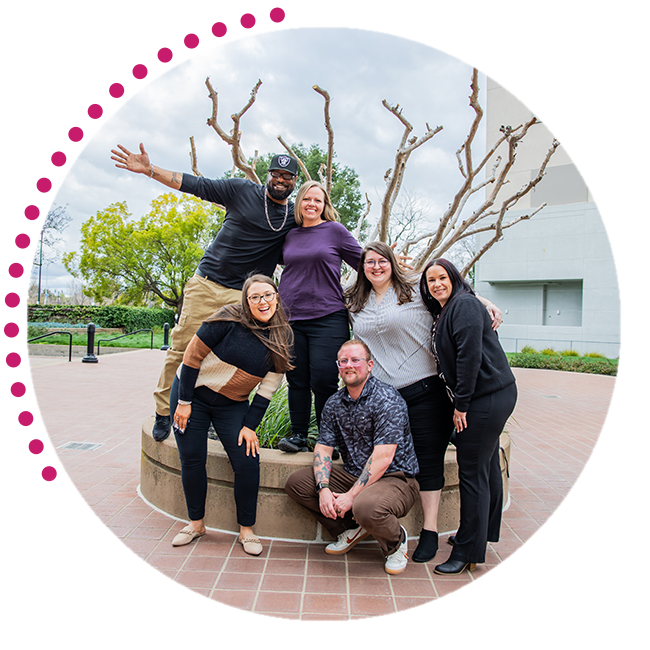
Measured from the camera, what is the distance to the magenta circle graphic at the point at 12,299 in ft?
6.01

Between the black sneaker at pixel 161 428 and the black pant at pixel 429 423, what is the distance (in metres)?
1.73

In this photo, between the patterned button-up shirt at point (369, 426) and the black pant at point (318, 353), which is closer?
the patterned button-up shirt at point (369, 426)

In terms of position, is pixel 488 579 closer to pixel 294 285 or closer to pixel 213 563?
pixel 213 563

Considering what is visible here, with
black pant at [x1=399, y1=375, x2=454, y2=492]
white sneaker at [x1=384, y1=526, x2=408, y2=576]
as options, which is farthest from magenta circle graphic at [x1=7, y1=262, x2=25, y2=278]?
white sneaker at [x1=384, y1=526, x2=408, y2=576]

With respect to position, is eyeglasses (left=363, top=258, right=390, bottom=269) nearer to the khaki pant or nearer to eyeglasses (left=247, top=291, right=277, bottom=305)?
eyeglasses (left=247, top=291, right=277, bottom=305)

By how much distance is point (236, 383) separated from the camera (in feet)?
9.48

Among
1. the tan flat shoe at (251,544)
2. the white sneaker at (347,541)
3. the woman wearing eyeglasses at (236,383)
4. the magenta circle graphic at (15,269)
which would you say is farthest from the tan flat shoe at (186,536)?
the magenta circle graphic at (15,269)

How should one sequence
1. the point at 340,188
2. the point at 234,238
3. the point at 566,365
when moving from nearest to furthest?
the point at 234,238 → the point at 566,365 → the point at 340,188

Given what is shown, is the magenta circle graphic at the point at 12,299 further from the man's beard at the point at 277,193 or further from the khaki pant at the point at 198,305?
the man's beard at the point at 277,193

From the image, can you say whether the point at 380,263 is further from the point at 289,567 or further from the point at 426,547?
the point at 289,567

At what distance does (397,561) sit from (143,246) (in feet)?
84.6

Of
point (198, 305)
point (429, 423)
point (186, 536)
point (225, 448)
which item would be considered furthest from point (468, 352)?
point (186, 536)

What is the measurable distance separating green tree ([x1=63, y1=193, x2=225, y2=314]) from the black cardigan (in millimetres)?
23609

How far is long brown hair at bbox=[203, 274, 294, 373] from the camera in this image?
9.37 ft
